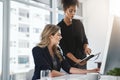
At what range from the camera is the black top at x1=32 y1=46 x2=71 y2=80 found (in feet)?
8.67

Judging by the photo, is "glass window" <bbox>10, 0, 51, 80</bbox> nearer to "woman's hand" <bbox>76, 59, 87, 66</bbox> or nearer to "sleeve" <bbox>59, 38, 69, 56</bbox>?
"sleeve" <bbox>59, 38, 69, 56</bbox>

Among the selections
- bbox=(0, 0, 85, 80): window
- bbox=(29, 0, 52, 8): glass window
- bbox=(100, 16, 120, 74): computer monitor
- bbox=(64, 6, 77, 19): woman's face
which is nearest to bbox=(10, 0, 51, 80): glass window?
bbox=(0, 0, 85, 80): window

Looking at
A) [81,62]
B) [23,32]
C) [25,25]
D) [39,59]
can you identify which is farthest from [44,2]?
[39,59]

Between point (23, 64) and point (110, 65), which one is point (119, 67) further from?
point (23, 64)

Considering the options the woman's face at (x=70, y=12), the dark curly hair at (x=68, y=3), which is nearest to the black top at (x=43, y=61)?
the woman's face at (x=70, y=12)

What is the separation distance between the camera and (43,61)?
8.71 feet

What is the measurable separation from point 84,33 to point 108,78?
7.35ft

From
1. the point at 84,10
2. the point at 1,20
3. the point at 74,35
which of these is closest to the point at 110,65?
the point at 74,35

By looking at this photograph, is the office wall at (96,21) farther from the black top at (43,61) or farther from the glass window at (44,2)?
the black top at (43,61)

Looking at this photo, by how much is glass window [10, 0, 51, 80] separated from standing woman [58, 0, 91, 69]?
706mm

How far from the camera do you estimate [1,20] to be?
10.8 ft

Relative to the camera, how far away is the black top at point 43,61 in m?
2.64

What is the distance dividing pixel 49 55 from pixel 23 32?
1129 millimetres

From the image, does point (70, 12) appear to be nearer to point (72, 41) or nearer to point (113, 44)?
point (72, 41)
